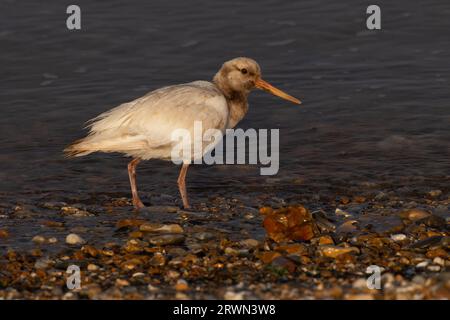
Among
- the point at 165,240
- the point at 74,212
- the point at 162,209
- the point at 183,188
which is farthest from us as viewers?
the point at 183,188

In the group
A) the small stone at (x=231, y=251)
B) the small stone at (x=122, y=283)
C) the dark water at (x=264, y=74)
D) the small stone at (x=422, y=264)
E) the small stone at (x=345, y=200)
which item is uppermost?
the dark water at (x=264, y=74)

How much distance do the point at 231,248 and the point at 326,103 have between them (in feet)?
19.2

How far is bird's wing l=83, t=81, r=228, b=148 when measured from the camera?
353 inches

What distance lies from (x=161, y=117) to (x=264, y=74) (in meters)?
5.54

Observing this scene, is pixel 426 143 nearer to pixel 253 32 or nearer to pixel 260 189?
pixel 260 189

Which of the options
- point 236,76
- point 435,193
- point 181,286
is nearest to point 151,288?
point 181,286

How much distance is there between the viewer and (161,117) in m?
8.97

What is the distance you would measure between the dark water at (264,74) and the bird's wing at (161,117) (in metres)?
1.27

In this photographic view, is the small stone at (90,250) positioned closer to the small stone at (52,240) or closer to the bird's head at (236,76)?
the small stone at (52,240)

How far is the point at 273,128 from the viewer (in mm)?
12297

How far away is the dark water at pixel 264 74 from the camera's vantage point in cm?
1072

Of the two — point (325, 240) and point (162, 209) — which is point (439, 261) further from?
point (162, 209)

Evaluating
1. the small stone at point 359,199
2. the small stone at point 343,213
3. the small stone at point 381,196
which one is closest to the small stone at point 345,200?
the small stone at point 359,199

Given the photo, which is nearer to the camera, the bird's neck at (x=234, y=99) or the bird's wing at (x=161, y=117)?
the bird's wing at (x=161, y=117)
